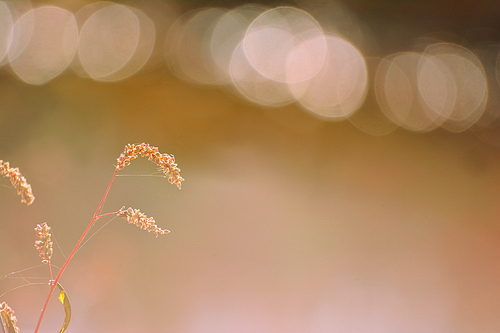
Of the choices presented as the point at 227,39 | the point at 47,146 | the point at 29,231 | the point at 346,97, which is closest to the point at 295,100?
the point at 346,97

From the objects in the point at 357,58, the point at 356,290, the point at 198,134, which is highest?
the point at 357,58

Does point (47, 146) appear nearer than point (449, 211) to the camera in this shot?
Yes

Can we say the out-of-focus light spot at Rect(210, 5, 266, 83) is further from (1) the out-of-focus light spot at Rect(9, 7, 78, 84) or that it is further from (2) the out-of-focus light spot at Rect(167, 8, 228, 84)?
(1) the out-of-focus light spot at Rect(9, 7, 78, 84)

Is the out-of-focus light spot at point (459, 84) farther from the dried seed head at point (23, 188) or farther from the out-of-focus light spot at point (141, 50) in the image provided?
the dried seed head at point (23, 188)

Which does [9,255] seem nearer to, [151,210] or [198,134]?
[151,210]

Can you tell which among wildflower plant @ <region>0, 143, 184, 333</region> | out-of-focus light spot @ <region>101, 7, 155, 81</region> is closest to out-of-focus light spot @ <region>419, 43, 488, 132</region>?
out-of-focus light spot @ <region>101, 7, 155, 81</region>

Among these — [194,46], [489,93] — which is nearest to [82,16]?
[194,46]

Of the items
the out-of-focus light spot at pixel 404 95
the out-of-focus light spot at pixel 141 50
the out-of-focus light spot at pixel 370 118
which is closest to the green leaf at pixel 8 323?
the out-of-focus light spot at pixel 141 50
